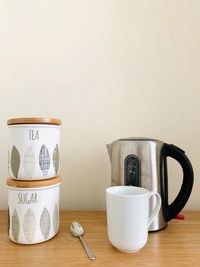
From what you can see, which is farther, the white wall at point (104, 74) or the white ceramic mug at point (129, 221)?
the white wall at point (104, 74)

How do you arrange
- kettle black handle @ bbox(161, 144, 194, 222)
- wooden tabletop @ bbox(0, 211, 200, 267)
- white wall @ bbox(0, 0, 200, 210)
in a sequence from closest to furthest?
wooden tabletop @ bbox(0, 211, 200, 267)
kettle black handle @ bbox(161, 144, 194, 222)
white wall @ bbox(0, 0, 200, 210)

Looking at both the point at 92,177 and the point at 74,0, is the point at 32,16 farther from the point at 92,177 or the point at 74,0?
the point at 92,177

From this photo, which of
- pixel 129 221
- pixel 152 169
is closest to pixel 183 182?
pixel 152 169

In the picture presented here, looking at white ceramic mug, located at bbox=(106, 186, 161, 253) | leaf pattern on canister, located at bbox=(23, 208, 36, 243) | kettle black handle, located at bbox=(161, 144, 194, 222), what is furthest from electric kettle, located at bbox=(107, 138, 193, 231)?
leaf pattern on canister, located at bbox=(23, 208, 36, 243)

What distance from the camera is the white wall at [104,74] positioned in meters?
0.67

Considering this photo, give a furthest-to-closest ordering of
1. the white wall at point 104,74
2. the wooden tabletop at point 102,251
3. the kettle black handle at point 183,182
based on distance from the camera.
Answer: the white wall at point 104,74 → the kettle black handle at point 183,182 → the wooden tabletop at point 102,251

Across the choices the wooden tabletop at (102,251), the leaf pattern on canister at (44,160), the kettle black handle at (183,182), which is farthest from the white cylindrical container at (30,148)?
the kettle black handle at (183,182)

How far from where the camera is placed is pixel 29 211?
44 cm

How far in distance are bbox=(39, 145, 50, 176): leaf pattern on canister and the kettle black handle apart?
0.27 metres

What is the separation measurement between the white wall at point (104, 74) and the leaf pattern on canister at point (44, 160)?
0.22 m

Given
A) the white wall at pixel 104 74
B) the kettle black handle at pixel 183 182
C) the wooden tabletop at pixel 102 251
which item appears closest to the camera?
the wooden tabletop at pixel 102 251

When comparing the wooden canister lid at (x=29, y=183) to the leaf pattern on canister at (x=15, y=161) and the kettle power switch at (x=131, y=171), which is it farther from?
the kettle power switch at (x=131, y=171)

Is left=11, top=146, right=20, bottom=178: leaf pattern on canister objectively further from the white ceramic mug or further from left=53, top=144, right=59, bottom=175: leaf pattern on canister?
the white ceramic mug

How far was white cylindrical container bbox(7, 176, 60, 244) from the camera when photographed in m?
0.44
